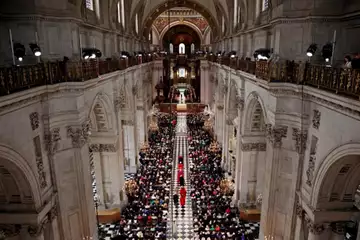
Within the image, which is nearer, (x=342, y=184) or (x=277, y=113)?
(x=342, y=184)

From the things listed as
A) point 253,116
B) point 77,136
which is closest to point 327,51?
point 253,116

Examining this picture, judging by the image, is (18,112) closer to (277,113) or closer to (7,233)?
(7,233)

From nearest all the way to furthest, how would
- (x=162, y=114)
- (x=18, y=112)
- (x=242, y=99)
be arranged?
1. (x=18, y=112)
2. (x=242, y=99)
3. (x=162, y=114)

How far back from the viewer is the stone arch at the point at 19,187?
844cm

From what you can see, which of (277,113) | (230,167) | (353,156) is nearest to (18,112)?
(277,113)

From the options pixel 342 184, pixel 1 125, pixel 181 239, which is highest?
pixel 1 125

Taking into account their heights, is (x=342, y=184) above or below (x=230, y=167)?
above

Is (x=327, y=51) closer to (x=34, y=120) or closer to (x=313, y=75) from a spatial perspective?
(x=313, y=75)

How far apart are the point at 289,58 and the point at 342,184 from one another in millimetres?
4519

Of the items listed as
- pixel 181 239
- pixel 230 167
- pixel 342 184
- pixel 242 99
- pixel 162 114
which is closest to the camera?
pixel 342 184

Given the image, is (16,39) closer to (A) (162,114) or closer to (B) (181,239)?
(B) (181,239)

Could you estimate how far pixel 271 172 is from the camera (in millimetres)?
11336

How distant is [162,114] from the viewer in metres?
40.0

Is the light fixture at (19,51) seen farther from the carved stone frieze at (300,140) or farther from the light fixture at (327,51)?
the light fixture at (327,51)
